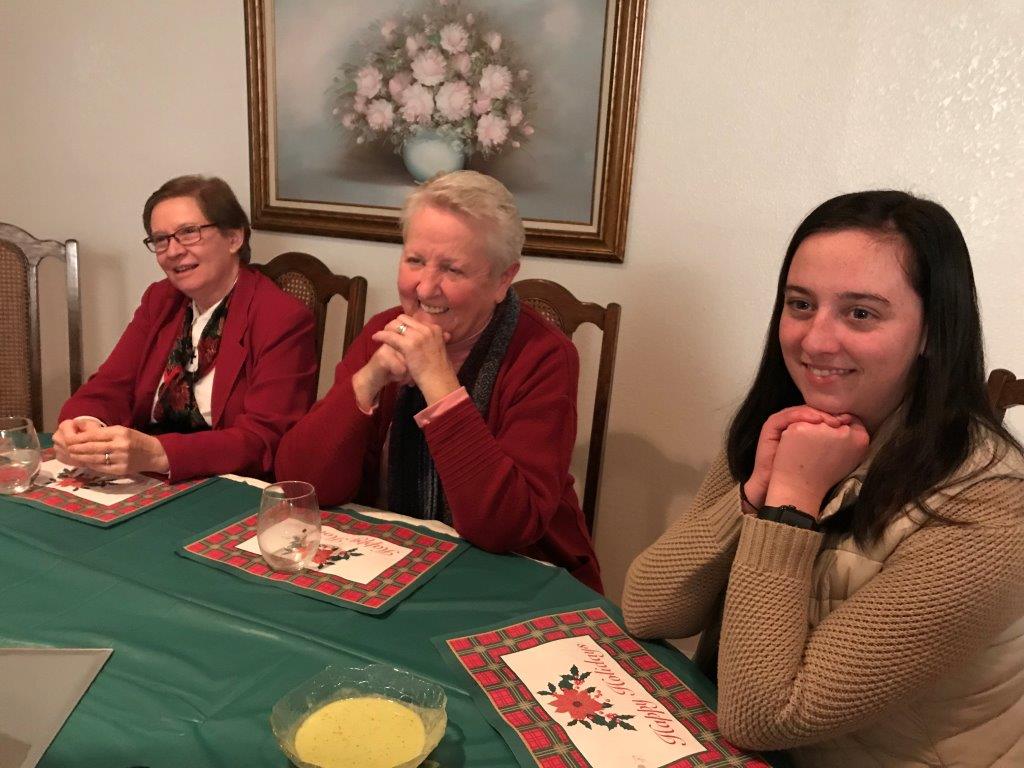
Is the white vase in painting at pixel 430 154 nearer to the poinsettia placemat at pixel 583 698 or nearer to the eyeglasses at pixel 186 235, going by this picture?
the eyeglasses at pixel 186 235

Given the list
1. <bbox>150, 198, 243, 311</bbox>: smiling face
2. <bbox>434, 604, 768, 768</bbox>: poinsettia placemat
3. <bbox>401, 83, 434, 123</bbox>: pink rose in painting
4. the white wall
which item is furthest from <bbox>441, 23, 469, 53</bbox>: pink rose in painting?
<bbox>434, 604, 768, 768</bbox>: poinsettia placemat

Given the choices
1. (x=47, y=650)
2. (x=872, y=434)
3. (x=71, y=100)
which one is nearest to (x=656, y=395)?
(x=872, y=434)

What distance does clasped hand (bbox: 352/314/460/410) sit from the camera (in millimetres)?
1372

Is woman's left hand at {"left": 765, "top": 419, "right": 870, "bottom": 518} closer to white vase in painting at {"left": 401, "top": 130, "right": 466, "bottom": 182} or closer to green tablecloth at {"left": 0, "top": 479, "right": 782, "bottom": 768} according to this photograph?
green tablecloth at {"left": 0, "top": 479, "right": 782, "bottom": 768}

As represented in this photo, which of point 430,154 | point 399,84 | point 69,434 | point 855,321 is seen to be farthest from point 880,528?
point 399,84

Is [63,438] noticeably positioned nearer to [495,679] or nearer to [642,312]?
[495,679]

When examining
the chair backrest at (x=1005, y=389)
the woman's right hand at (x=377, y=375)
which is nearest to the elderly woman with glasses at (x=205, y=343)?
the woman's right hand at (x=377, y=375)

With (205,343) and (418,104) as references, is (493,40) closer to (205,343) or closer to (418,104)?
(418,104)

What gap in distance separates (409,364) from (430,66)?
3.86 ft

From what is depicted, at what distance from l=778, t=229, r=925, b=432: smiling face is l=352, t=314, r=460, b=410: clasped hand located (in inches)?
24.9

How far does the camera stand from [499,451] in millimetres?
1339

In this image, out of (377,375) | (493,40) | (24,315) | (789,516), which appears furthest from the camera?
(24,315)

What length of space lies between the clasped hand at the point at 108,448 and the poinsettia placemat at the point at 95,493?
0.08 ft

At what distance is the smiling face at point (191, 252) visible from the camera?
1.90 meters
